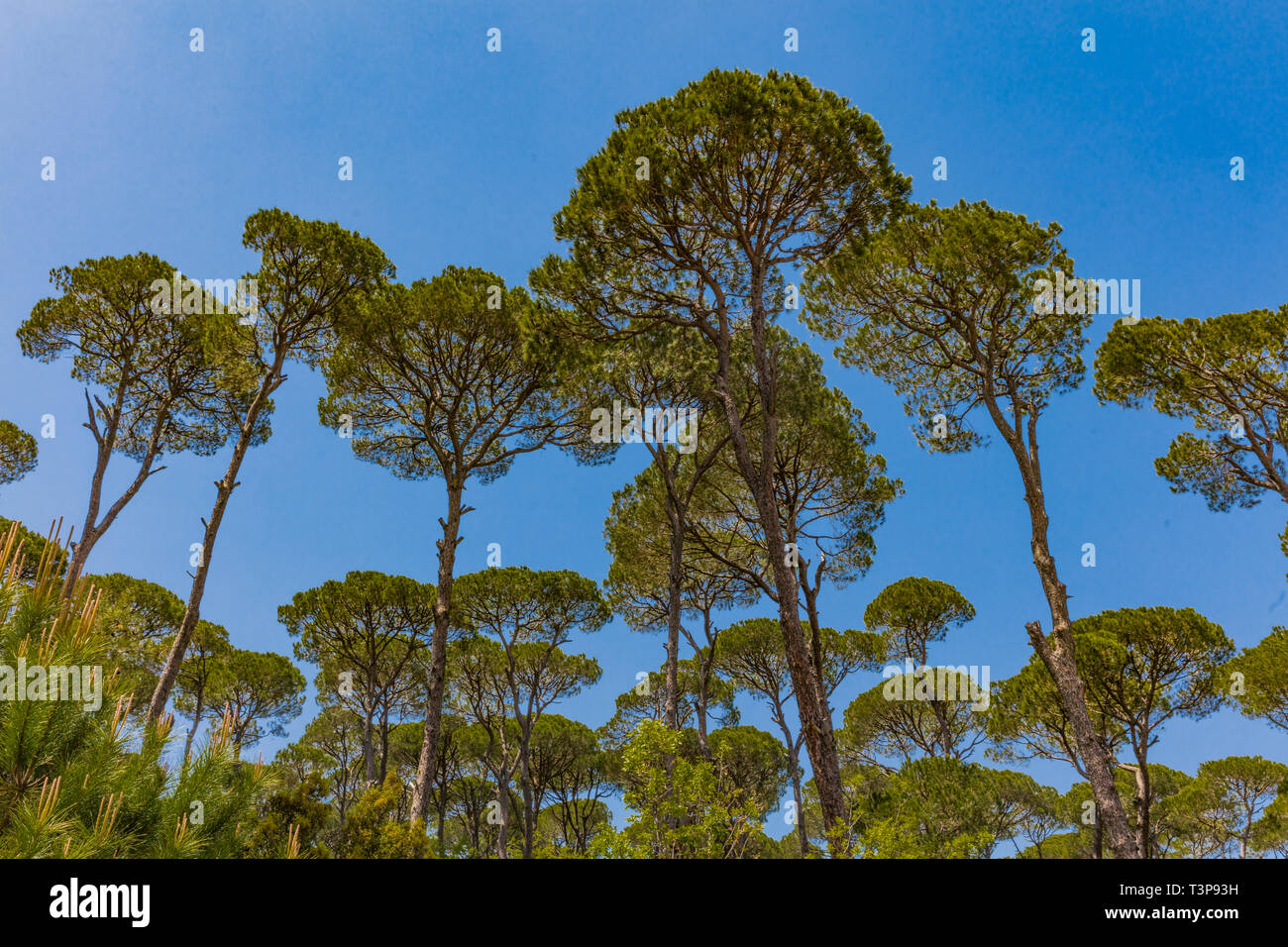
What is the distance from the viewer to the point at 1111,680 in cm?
1599

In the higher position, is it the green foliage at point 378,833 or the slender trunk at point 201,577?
the slender trunk at point 201,577

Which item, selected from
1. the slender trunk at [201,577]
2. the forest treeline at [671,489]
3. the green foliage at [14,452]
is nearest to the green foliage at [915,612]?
the forest treeline at [671,489]

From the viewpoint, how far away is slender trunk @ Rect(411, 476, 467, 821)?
10.9 metres

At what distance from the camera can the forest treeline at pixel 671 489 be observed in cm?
583

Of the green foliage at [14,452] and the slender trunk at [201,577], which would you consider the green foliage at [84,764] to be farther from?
the green foliage at [14,452]

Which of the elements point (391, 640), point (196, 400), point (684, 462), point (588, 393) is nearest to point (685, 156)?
point (588, 393)

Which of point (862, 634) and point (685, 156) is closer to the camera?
point (685, 156)

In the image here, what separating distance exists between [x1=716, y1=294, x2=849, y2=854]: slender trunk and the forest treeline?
6 cm

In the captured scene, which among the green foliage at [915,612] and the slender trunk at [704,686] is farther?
the green foliage at [915,612]

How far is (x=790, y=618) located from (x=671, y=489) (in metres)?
5.50

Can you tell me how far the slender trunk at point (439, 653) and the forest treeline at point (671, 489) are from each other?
0.25 ft

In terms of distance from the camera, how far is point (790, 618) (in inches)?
343

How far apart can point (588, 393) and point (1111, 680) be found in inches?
594
